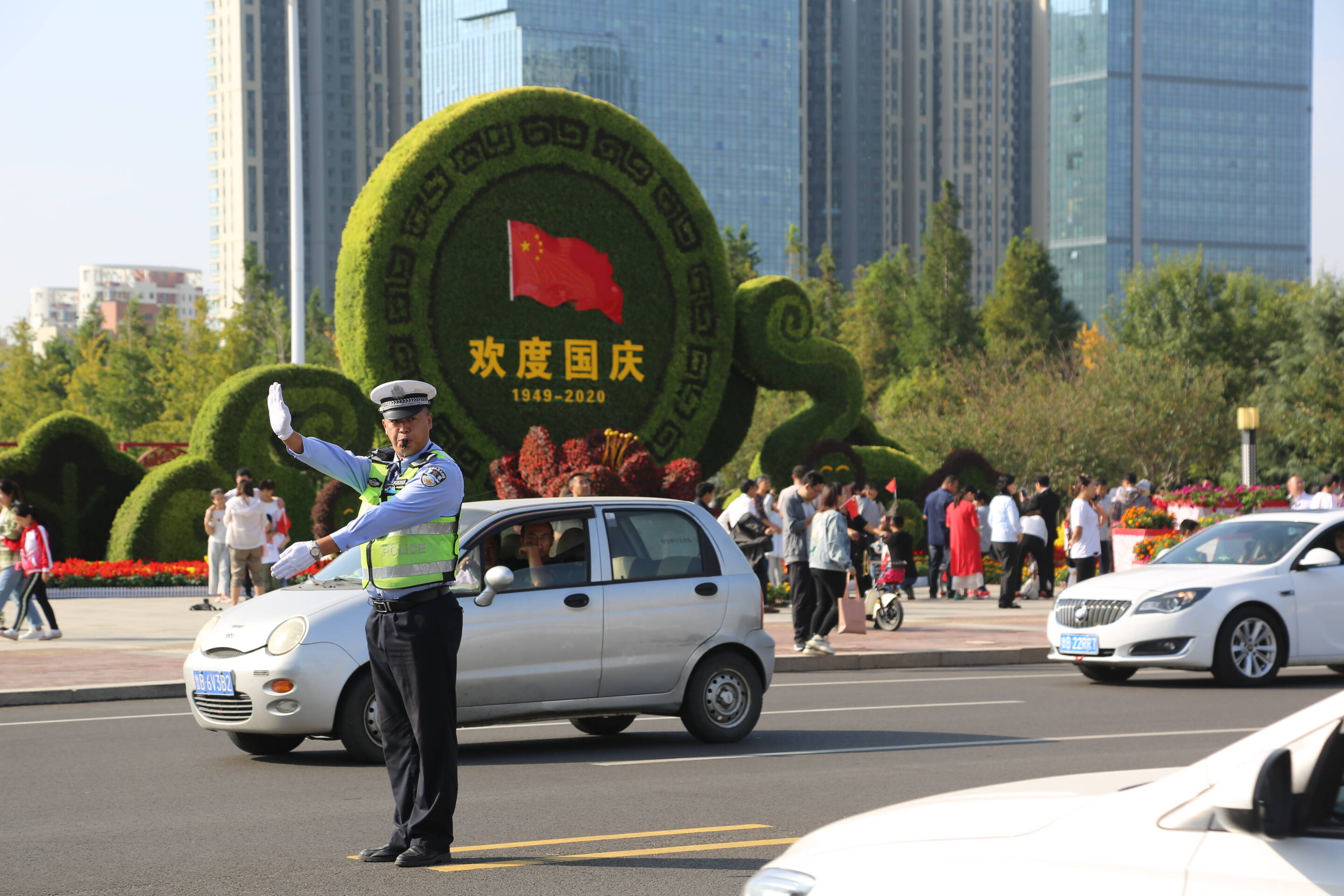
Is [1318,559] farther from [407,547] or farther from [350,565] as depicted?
[407,547]

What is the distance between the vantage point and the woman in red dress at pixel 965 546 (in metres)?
22.9

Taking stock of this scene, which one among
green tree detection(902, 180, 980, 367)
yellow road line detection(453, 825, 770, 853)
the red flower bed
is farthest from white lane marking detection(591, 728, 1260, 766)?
green tree detection(902, 180, 980, 367)

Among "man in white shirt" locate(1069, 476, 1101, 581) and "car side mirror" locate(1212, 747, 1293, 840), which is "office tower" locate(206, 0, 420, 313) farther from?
"car side mirror" locate(1212, 747, 1293, 840)

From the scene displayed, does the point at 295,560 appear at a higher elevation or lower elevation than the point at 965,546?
higher

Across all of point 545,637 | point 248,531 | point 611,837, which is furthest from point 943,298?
point 611,837

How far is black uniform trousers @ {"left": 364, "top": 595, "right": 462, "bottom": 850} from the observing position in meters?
6.31

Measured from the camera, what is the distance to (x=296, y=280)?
3234 cm

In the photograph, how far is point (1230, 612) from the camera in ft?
43.8

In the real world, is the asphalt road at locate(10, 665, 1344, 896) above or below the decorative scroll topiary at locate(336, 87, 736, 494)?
below

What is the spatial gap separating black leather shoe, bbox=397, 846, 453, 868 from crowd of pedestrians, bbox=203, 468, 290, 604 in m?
13.1

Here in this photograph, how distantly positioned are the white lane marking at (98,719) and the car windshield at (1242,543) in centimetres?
883

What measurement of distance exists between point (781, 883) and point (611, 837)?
3.83 metres

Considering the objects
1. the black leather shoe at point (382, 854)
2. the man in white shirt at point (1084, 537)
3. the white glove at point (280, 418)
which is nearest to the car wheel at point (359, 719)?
the black leather shoe at point (382, 854)

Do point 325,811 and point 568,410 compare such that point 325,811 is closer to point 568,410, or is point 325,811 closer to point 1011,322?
point 568,410
